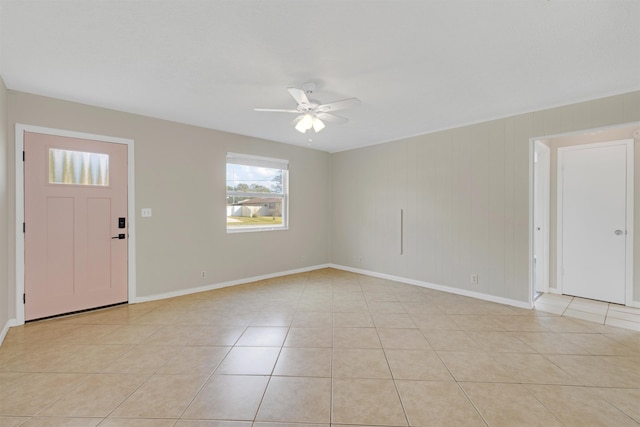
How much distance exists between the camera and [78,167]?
3396 millimetres

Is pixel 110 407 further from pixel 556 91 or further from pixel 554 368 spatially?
pixel 556 91

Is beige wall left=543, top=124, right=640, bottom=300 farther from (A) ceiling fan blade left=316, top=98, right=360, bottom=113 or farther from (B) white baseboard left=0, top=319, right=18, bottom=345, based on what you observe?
(B) white baseboard left=0, top=319, right=18, bottom=345

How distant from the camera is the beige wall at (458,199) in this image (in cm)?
362

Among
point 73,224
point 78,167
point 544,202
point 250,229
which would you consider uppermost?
point 78,167

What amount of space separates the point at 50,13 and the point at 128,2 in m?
0.57

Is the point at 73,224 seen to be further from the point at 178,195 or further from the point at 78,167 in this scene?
the point at 178,195

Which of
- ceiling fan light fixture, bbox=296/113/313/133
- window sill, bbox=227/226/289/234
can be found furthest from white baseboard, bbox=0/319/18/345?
ceiling fan light fixture, bbox=296/113/313/133

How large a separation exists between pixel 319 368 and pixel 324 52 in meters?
2.48

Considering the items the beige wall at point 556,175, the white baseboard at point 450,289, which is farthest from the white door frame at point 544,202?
the white baseboard at point 450,289

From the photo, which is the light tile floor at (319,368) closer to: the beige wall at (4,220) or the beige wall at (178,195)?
the beige wall at (4,220)

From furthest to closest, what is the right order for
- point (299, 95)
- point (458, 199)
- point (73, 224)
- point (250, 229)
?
1. point (250, 229)
2. point (458, 199)
3. point (73, 224)
4. point (299, 95)

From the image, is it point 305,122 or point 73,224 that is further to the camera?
point 73,224

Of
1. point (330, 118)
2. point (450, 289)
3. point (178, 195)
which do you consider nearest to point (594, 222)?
point (450, 289)

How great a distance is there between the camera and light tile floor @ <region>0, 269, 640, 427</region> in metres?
1.76
